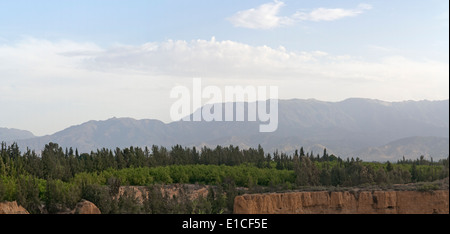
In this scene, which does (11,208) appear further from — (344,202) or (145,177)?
(344,202)

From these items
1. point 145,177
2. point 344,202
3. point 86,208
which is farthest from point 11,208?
point 344,202

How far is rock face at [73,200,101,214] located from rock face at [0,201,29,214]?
4183 mm

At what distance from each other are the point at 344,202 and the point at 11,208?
2905cm

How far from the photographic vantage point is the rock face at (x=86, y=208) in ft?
153

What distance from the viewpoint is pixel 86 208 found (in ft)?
155

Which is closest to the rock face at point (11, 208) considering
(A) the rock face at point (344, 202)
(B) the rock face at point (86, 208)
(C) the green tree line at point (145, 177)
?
→ (C) the green tree line at point (145, 177)

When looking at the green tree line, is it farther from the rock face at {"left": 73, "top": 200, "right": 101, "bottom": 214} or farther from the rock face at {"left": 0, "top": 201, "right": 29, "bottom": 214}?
the rock face at {"left": 73, "top": 200, "right": 101, "bottom": 214}

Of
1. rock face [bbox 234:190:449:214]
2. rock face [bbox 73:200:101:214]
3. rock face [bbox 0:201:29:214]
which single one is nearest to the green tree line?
rock face [bbox 0:201:29:214]

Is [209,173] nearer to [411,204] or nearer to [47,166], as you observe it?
[47,166]

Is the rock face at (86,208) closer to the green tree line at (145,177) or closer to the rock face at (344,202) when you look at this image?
the green tree line at (145,177)

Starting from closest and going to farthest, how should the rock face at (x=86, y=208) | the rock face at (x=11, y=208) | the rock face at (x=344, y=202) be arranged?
the rock face at (x=11, y=208)
the rock face at (x=86, y=208)
the rock face at (x=344, y=202)

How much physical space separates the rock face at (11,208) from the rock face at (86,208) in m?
4.18
